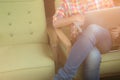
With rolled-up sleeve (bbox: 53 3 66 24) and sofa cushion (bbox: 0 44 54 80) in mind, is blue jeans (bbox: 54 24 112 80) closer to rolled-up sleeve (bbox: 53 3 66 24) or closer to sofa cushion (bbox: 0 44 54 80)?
sofa cushion (bbox: 0 44 54 80)

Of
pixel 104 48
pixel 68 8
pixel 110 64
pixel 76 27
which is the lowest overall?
pixel 110 64

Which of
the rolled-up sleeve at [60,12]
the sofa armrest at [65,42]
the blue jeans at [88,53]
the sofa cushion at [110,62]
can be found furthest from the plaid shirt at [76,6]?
the sofa cushion at [110,62]

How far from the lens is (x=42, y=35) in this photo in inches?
74.1

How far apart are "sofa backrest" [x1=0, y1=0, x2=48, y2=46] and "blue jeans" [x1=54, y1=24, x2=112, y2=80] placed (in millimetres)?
510

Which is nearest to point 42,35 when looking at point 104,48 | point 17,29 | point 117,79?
point 17,29

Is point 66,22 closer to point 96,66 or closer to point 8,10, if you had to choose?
point 96,66

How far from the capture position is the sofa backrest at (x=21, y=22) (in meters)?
1.83

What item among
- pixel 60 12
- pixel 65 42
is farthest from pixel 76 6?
pixel 65 42

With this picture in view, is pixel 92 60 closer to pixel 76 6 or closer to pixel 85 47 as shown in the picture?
pixel 85 47

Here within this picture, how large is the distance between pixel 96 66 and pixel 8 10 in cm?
89

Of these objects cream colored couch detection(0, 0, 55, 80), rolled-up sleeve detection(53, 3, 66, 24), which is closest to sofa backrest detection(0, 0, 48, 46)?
cream colored couch detection(0, 0, 55, 80)

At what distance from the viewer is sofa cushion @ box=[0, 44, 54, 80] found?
57.6 inches

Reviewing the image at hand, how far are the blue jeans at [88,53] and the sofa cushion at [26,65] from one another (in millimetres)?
101

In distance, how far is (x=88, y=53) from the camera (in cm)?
145
